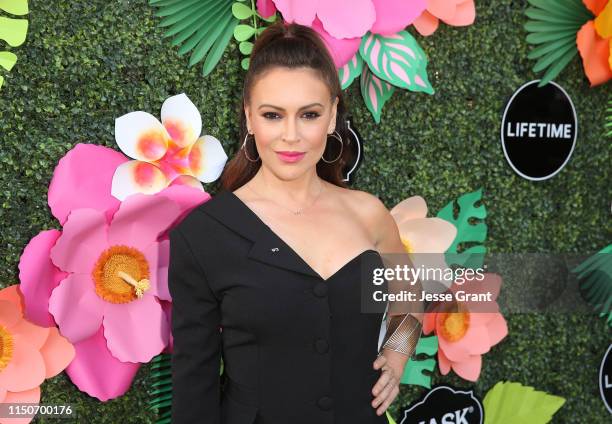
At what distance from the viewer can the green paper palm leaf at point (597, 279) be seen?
2.39 m

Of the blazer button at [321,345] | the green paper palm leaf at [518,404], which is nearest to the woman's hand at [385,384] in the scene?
the blazer button at [321,345]

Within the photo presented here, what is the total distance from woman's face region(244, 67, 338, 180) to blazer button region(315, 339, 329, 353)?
1.10ft

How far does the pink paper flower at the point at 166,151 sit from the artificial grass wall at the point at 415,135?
0.12 feet

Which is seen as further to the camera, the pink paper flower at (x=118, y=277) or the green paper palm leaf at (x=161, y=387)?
the green paper palm leaf at (x=161, y=387)

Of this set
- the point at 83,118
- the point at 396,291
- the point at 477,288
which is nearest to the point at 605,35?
the point at 477,288

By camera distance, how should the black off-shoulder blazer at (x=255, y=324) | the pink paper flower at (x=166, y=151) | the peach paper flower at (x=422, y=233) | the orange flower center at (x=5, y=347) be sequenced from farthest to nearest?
the peach paper flower at (x=422, y=233)
the pink paper flower at (x=166, y=151)
the orange flower center at (x=5, y=347)
the black off-shoulder blazer at (x=255, y=324)

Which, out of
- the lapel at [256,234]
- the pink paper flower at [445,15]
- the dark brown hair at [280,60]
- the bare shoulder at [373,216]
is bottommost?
the lapel at [256,234]

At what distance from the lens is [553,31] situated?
89.1 inches

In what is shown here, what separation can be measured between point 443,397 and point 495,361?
0.69 feet

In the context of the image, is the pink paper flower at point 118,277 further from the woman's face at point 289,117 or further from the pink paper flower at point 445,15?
the pink paper flower at point 445,15

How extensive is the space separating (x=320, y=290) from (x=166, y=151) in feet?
2.12

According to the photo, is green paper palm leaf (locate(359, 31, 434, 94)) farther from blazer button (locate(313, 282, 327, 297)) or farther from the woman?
blazer button (locate(313, 282, 327, 297))

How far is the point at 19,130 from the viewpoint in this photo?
174 cm

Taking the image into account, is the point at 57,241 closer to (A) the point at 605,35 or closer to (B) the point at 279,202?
(B) the point at 279,202
